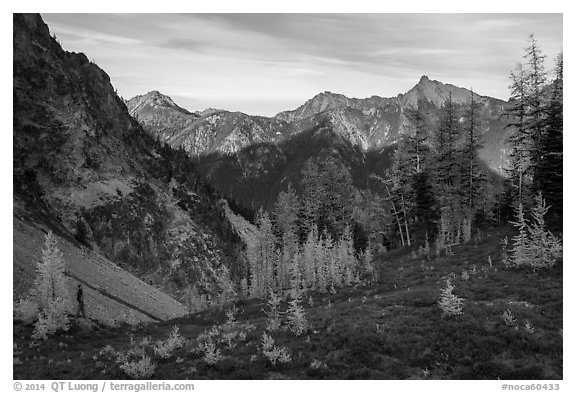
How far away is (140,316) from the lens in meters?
43.8

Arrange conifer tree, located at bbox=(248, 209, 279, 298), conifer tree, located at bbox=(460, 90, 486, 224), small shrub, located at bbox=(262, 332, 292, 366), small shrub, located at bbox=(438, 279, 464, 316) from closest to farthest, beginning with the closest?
small shrub, located at bbox=(262, 332, 292, 366)
small shrub, located at bbox=(438, 279, 464, 316)
conifer tree, located at bbox=(460, 90, 486, 224)
conifer tree, located at bbox=(248, 209, 279, 298)

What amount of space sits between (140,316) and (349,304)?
2633 cm

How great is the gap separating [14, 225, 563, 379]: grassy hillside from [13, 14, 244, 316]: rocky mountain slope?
50.3 metres

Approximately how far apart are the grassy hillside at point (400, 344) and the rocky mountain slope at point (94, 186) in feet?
165

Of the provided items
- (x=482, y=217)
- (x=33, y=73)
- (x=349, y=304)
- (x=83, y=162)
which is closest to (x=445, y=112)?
(x=482, y=217)

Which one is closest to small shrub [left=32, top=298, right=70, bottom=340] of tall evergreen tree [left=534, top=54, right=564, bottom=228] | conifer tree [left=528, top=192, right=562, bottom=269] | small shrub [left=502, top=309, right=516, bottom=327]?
small shrub [left=502, top=309, right=516, bottom=327]

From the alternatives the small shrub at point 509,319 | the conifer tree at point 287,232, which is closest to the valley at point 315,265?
the small shrub at point 509,319

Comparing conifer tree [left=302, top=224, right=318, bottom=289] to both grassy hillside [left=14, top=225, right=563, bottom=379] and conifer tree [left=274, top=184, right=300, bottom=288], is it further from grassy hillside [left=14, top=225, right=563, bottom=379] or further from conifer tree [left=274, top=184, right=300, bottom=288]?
grassy hillside [left=14, top=225, right=563, bottom=379]

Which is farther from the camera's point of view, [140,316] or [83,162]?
[83,162]

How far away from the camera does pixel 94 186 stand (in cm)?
9038

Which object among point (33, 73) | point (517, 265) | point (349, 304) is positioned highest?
point (33, 73)

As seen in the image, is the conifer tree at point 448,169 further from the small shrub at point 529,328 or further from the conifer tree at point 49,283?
the conifer tree at point 49,283

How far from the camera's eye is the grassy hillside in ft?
50.5

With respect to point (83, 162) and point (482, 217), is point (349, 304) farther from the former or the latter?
point (83, 162)
